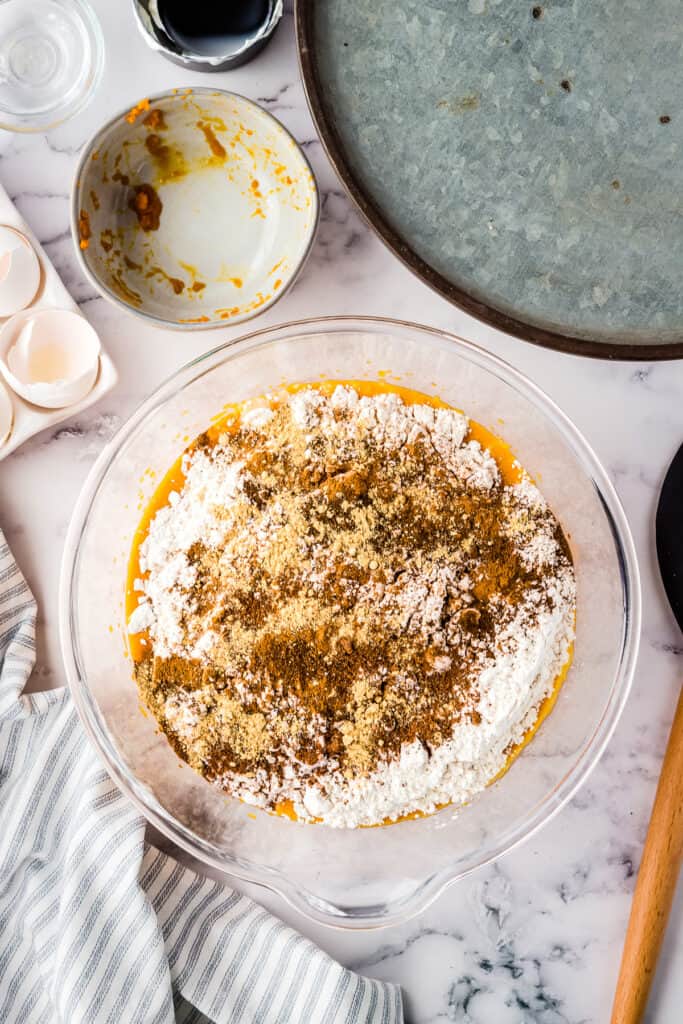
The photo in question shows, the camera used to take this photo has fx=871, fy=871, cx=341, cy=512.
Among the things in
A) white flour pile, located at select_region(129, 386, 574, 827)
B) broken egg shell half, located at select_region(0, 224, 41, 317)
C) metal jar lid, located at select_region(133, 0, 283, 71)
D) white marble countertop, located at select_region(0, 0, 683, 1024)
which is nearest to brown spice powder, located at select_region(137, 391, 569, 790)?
white flour pile, located at select_region(129, 386, 574, 827)

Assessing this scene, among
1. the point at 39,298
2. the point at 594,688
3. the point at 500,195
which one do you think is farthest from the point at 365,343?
the point at 594,688

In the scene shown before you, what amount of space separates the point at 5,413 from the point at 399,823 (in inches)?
28.9

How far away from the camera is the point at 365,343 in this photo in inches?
45.1

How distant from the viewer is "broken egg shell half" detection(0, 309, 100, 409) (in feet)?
3.68

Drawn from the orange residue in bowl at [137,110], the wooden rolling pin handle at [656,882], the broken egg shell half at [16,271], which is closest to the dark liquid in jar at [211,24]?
the orange residue in bowl at [137,110]

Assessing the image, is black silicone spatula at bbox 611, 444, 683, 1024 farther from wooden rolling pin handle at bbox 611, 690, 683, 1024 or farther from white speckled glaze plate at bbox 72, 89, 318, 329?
white speckled glaze plate at bbox 72, 89, 318, 329

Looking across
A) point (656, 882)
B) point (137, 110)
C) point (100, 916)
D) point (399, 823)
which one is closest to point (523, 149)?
point (137, 110)

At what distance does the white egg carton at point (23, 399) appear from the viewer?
1.14m

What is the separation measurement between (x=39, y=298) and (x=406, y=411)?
0.51 meters

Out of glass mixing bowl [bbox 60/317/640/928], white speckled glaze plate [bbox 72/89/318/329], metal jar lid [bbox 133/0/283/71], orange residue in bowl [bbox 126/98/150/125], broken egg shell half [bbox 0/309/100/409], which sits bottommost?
glass mixing bowl [bbox 60/317/640/928]

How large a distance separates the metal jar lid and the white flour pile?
44 centimetres

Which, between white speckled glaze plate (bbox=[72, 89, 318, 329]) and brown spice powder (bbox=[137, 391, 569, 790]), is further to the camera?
white speckled glaze plate (bbox=[72, 89, 318, 329])

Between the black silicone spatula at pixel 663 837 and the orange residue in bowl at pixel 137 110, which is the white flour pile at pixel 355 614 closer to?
the black silicone spatula at pixel 663 837

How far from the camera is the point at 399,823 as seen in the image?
43.5 inches
